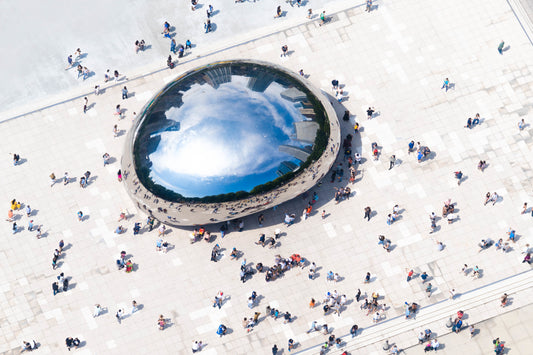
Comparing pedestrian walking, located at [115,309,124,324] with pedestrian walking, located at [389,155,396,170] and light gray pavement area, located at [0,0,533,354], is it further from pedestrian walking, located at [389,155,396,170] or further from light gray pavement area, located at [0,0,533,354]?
pedestrian walking, located at [389,155,396,170]

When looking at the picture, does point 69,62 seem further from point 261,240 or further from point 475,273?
point 475,273

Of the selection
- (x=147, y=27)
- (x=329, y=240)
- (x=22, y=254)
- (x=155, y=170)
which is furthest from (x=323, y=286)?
(x=147, y=27)

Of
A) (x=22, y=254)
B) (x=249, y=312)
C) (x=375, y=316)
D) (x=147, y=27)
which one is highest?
(x=147, y=27)

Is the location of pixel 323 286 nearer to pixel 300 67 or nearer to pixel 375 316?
pixel 375 316

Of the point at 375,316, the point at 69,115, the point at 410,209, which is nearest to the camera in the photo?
the point at 375,316

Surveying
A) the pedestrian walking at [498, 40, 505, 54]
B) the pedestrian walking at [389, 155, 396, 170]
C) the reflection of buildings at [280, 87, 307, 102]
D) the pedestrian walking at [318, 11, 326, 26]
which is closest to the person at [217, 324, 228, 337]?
the reflection of buildings at [280, 87, 307, 102]
